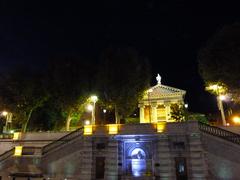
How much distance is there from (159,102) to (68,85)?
14.6 meters

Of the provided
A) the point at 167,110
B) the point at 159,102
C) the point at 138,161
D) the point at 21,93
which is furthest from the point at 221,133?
the point at 21,93

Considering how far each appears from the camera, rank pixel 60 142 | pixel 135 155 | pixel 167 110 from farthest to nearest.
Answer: pixel 167 110 < pixel 60 142 < pixel 135 155

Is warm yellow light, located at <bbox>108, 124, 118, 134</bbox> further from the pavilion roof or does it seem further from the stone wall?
the pavilion roof

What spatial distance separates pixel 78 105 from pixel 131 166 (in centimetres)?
1411

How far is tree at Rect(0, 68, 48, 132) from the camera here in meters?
32.7

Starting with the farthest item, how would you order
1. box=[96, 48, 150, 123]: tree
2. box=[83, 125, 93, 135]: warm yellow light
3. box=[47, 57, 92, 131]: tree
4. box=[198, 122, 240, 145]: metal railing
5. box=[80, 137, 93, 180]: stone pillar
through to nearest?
box=[47, 57, 92, 131]: tree, box=[96, 48, 150, 123]: tree, box=[83, 125, 93, 135]: warm yellow light, box=[80, 137, 93, 180]: stone pillar, box=[198, 122, 240, 145]: metal railing

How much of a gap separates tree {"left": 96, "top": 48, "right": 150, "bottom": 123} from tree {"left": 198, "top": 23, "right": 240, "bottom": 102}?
7.89 meters

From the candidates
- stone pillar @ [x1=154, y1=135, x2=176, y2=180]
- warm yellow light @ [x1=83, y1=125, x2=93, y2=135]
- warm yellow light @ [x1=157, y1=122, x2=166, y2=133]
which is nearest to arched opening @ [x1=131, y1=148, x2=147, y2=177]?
stone pillar @ [x1=154, y1=135, x2=176, y2=180]

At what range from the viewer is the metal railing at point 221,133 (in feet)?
67.5

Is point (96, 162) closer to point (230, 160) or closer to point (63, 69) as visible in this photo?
point (230, 160)

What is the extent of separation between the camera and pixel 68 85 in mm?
33312

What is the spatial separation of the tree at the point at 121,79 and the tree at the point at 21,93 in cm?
922

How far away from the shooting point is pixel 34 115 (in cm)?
3819

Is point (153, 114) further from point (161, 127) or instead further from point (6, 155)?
point (6, 155)
